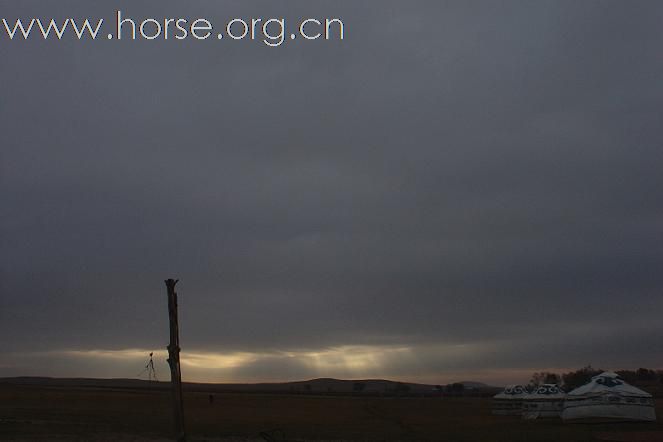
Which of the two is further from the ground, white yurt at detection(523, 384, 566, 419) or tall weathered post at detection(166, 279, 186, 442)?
tall weathered post at detection(166, 279, 186, 442)

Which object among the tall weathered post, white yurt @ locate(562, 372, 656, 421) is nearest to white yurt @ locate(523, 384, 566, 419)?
white yurt @ locate(562, 372, 656, 421)

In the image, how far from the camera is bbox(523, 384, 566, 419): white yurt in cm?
5950

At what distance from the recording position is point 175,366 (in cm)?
2225

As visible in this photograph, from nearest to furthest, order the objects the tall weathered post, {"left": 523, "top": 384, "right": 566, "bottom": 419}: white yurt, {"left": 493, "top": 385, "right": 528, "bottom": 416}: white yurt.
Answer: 1. the tall weathered post
2. {"left": 523, "top": 384, "right": 566, "bottom": 419}: white yurt
3. {"left": 493, "top": 385, "right": 528, "bottom": 416}: white yurt

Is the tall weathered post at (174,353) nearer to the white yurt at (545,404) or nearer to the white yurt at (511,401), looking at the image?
the white yurt at (545,404)

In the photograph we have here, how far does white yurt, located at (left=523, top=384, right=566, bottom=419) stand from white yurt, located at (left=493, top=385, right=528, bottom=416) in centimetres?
744

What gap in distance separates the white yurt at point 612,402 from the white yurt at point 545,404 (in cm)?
630

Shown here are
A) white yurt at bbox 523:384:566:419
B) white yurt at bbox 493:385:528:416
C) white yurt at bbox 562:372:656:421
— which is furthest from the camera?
white yurt at bbox 493:385:528:416

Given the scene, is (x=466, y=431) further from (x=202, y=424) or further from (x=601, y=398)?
(x=202, y=424)

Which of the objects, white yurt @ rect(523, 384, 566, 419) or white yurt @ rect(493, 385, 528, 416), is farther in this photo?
white yurt @ rect(493, 385, 528, 416)

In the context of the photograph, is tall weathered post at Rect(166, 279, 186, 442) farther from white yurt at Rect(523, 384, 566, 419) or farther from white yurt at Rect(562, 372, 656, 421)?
white yurt at Rect(523, 384, 566, 419)

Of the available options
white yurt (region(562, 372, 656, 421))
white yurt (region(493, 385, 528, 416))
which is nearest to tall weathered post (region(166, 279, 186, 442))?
white yurt (region(562, 372, 656, 421))

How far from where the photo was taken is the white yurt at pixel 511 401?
227 ft

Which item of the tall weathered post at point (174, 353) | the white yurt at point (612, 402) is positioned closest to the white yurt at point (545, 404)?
the white yurt at point (612, 402)
